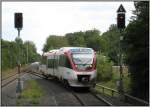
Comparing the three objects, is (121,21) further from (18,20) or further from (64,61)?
(64,61)

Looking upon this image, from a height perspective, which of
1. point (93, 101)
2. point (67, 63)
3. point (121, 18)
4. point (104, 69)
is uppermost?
point (121, 18)

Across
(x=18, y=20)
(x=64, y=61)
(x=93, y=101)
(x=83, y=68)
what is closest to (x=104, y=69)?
(x=64, y=61)

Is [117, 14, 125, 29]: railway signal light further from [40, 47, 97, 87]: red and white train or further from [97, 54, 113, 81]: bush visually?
[97, 54, 113, 81]: bush

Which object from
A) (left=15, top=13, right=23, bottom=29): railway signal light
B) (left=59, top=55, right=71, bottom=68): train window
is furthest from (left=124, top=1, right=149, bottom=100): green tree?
(left=59, top=55, right=71, bottom=68): train window

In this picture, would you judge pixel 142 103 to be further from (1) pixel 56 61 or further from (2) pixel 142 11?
(1) pixel 56 61

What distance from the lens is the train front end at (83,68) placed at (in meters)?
32.5

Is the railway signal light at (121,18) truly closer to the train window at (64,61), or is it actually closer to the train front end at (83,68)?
the train front end at (83,68)

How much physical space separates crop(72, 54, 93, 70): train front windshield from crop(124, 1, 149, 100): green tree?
312 inches

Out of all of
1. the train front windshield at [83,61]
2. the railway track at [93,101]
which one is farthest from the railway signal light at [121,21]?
the train front windshield at [83,61]

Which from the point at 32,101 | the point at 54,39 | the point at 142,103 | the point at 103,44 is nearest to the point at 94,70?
the point at 32,101

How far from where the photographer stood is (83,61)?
33.2 meters

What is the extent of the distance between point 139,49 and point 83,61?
10439 millimetres

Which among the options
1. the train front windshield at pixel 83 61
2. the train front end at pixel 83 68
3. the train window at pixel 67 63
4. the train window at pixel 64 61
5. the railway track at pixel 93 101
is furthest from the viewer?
the train window at pixel 64 61

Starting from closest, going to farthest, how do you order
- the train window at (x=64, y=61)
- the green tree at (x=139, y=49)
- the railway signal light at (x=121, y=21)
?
the green tree at (x=139, y=49) < the railway signal light at (x=121, y=21) < the train window at (x=64, y=61)
